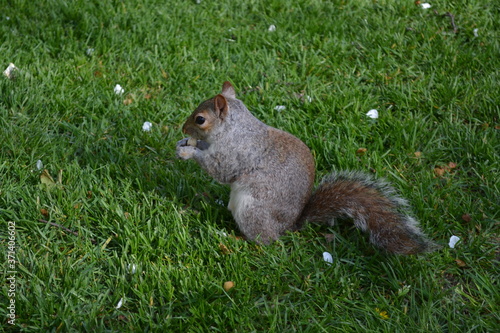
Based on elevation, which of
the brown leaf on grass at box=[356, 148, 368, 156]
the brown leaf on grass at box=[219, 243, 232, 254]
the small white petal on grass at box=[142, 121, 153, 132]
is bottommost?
the brown leaf on grass at box=[219, 243, 232, 254]

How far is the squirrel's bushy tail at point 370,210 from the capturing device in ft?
7.11

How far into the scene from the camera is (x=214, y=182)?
2.73 metres

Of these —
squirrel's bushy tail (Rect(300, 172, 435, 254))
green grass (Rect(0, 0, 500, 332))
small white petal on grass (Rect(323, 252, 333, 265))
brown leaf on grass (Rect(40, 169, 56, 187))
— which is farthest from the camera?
brown leaf on grass (Rect(40, 169, 56, 187))

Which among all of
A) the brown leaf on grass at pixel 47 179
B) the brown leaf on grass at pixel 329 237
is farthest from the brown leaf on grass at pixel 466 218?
the brown leaf on grass at pixel 47 179

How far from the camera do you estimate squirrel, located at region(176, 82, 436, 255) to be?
230 centimetres

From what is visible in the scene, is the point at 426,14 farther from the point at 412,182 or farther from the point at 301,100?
the point at 412,182

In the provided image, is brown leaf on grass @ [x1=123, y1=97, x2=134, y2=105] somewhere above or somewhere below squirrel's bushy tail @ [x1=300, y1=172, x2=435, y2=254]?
below

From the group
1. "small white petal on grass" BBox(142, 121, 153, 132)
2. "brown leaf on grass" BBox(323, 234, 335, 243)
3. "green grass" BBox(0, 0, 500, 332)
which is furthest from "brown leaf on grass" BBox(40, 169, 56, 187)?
"brown leaf on grass" BBox(323, 234, 335, 243)

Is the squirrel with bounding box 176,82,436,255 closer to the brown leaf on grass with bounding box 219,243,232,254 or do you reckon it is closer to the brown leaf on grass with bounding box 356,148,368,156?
the brown leaf on grass with bounding box 219,243,232,254

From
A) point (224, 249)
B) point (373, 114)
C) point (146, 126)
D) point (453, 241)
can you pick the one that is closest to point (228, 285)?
point (224, 249)

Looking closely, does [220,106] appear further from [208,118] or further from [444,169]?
[444,169]

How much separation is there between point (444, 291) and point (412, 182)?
68cm

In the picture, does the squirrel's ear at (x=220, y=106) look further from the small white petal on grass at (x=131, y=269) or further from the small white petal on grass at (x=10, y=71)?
the small white petal on grass at (x=10, y=71)

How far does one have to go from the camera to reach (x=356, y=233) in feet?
7.87
